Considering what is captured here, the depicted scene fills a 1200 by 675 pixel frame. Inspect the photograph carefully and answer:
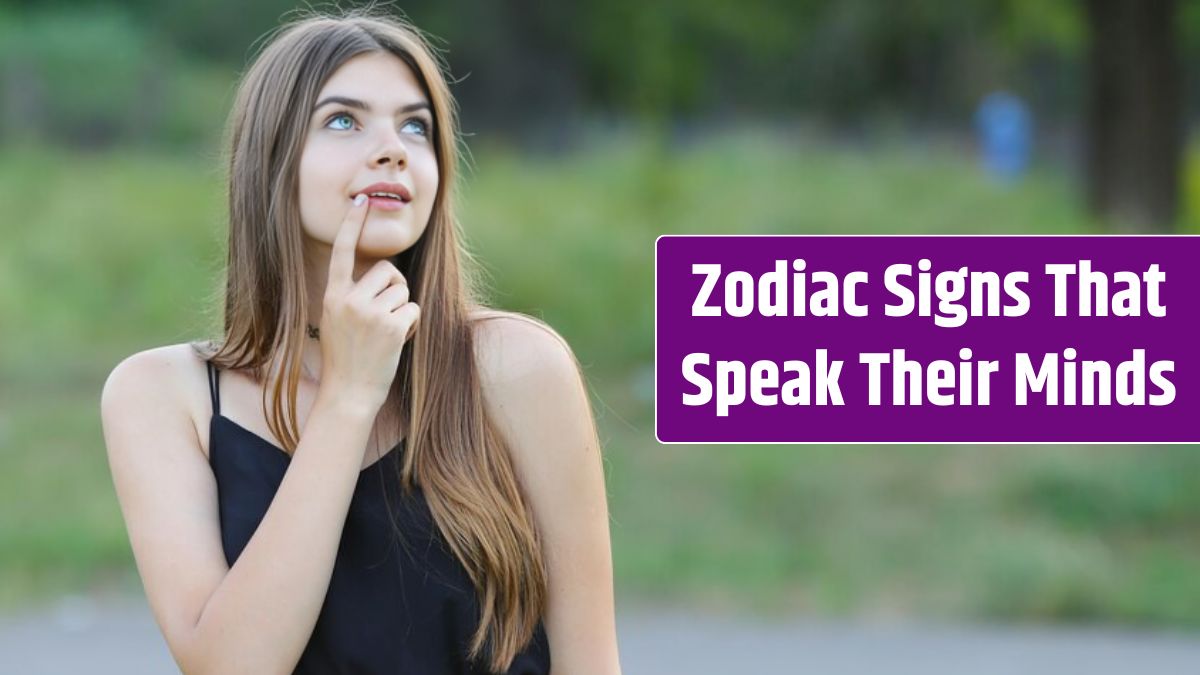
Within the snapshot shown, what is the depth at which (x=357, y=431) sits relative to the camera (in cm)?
232

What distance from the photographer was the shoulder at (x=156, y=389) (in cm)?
246

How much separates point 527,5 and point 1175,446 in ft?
77.6

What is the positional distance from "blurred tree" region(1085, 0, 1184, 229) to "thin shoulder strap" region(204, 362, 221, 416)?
12.1 metres

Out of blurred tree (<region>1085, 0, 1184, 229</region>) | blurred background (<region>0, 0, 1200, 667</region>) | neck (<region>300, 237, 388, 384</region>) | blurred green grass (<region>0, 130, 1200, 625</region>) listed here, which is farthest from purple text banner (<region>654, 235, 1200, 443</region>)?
blurred tree (<region>1085, 0, 1184, 229</region>)

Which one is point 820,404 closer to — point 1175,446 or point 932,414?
point 932,414

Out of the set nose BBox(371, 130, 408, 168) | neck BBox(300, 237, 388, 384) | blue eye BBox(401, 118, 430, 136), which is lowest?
neck BBox(300, 237, 388, 384)

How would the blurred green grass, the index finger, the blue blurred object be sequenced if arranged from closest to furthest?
the index finger
the blurred green grass
the blue blurred object

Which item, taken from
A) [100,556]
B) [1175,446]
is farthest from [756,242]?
[1175,446]

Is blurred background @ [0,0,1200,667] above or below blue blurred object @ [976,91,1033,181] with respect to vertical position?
below

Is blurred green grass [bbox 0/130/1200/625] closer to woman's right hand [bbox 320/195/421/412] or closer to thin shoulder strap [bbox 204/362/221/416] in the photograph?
thin shoulder strap [bbox 204/362/221/416]

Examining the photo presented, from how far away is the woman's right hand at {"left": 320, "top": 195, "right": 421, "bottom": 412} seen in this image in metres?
2.35

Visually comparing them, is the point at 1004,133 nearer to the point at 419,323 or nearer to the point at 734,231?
the point at 734,231

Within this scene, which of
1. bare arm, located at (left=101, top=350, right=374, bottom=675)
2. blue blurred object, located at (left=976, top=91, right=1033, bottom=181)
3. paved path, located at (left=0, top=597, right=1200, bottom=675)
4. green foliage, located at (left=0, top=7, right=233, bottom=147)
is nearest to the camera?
bare arm, located at (left=101, top=350, right=374, bottom=675)

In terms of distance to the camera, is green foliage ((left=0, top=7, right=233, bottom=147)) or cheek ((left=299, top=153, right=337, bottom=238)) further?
green foliage ((left=0, top=7, right=233, bottom=147))
